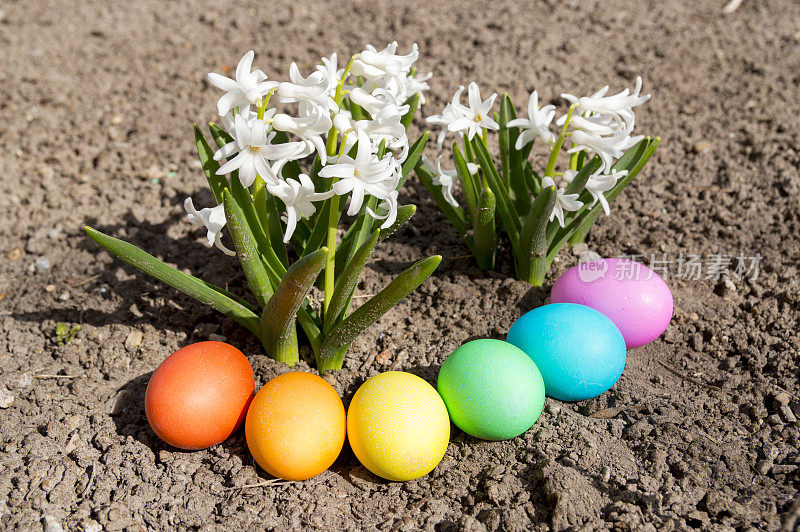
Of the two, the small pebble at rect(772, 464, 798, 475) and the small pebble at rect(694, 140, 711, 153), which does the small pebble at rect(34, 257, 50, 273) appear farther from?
the small pebble at rect(694, 140, 711, 153)

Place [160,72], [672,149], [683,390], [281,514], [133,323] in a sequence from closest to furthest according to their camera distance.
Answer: [281,514] → [683,390] → [133,323] → [672,149] → [160,72]

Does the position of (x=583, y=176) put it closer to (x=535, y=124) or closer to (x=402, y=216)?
(x=535, y=124)

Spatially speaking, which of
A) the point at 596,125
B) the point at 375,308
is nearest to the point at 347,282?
the point at 375,308

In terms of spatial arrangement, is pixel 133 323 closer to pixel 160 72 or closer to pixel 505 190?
pixel 505 190

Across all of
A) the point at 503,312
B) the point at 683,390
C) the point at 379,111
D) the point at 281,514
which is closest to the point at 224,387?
the point at 281,514

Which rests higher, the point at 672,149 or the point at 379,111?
the point at 379,111

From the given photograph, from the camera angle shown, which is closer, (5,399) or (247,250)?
Result: (247,250)

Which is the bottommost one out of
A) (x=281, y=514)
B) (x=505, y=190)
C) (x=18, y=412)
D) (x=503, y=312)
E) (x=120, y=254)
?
(x=18, y=412)
